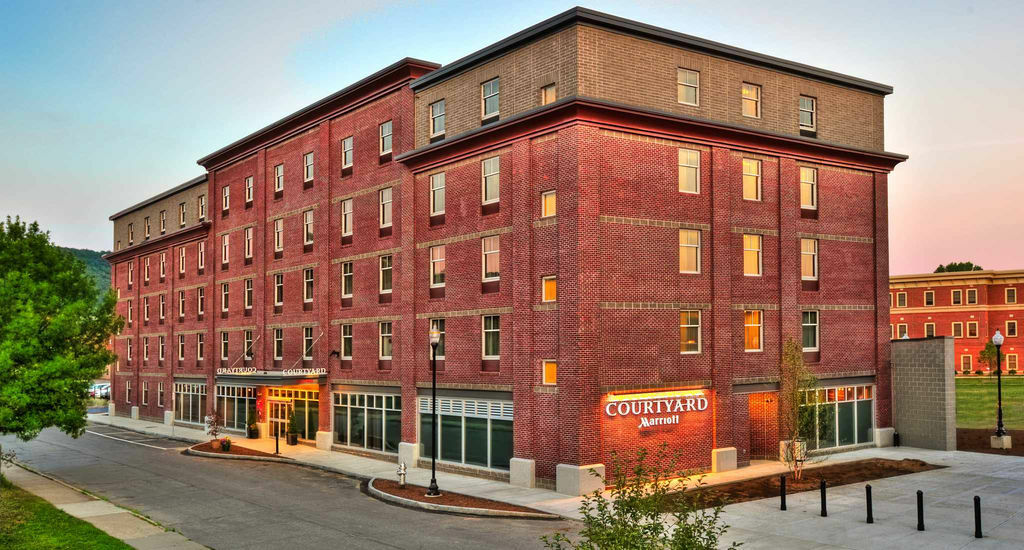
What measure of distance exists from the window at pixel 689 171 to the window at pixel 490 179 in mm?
7074

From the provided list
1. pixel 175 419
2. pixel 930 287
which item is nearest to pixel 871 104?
pixel 175 419

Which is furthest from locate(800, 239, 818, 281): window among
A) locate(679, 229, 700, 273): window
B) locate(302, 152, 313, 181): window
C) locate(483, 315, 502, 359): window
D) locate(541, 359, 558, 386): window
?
locate(302, 152, 313, 181): window

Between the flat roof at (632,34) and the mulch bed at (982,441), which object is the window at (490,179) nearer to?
the flat roof at (632,34)

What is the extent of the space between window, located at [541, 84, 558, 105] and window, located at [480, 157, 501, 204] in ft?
10.7

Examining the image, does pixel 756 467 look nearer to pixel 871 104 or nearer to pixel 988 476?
pixel 988 476

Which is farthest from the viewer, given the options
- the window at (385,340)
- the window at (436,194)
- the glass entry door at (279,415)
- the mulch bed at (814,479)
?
the glass entry door at (279,415)

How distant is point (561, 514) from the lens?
25469mm

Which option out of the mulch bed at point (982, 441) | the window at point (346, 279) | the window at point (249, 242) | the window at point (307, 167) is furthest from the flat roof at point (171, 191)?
the mulch bed at point (982, 441)

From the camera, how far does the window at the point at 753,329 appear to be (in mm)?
34625

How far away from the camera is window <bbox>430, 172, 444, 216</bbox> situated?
1433 inches

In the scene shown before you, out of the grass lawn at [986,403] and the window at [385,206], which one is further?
the grass lawn at [986,403]

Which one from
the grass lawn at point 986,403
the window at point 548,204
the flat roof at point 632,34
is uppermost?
the flat roof at point 632,34

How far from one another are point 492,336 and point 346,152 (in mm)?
15718

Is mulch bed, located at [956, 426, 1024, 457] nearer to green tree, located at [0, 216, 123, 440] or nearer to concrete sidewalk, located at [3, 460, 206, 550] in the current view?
concrete sidewalk, located at [3, 460, 206, 550]
